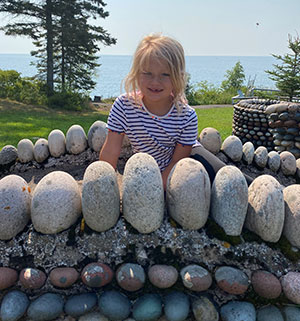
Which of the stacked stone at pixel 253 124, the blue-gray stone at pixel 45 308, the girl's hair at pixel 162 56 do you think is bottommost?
the blue-gray stone at pixel 45 308

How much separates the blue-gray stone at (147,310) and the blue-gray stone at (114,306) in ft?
0.13

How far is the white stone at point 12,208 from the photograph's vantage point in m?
1.58

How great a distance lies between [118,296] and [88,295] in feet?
0.46

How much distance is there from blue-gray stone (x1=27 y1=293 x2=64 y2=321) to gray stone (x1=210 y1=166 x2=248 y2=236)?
0.83 meters

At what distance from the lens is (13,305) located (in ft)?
4.89

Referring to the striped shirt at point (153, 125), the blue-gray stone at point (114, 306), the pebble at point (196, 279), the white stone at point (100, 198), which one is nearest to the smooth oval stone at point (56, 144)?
the striped shirt at point (153, 125)

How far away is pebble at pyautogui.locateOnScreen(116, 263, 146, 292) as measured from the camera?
151 cm

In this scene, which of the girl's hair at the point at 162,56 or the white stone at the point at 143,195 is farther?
the girl's hair at the point at 162,56

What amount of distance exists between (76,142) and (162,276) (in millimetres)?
1818

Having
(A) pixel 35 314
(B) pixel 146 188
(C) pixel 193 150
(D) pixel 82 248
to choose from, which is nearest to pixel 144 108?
(C) pixel 193 150

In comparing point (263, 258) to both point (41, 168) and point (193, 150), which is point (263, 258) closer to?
point (193, 150)

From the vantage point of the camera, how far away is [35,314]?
4.85 feet

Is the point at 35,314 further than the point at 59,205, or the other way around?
the point at 59,205

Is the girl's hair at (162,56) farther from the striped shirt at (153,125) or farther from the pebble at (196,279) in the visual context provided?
the pebble at (196,279)
